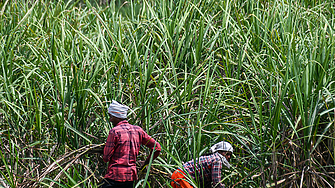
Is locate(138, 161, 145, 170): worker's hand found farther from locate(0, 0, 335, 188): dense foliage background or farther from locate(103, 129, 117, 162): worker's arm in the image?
locate(103, 129, 117, 162): worker's arm

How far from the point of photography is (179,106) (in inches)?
129

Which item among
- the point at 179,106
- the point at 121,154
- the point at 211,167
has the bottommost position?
the point at 211,167

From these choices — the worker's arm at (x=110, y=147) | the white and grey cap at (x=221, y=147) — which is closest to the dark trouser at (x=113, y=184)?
the worker's arm at (x=110, y=147)

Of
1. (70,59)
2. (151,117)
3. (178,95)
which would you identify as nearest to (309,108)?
(178,95)

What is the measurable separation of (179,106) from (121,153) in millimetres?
734

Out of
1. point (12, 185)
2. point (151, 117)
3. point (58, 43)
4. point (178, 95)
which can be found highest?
point (58, 43)

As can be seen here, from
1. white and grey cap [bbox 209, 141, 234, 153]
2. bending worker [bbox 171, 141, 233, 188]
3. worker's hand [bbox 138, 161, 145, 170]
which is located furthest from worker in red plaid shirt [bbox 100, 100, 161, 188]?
white and grey cap [bbox 209, 141, 234, 153]

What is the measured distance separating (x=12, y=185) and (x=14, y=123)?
78 centimetres

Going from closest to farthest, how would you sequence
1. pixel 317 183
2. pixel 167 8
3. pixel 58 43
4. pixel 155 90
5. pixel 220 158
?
pixel 317 183
pixel 220 158
pixel 155 90
pixel 58 43
pixel 167 8

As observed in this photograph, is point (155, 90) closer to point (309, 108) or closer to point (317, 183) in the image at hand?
point (309, 108)

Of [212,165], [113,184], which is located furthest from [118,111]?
[212,165]

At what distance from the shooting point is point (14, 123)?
10.9ft

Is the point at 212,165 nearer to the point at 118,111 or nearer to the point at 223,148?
the point at 223,148

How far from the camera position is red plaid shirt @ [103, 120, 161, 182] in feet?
9.01
